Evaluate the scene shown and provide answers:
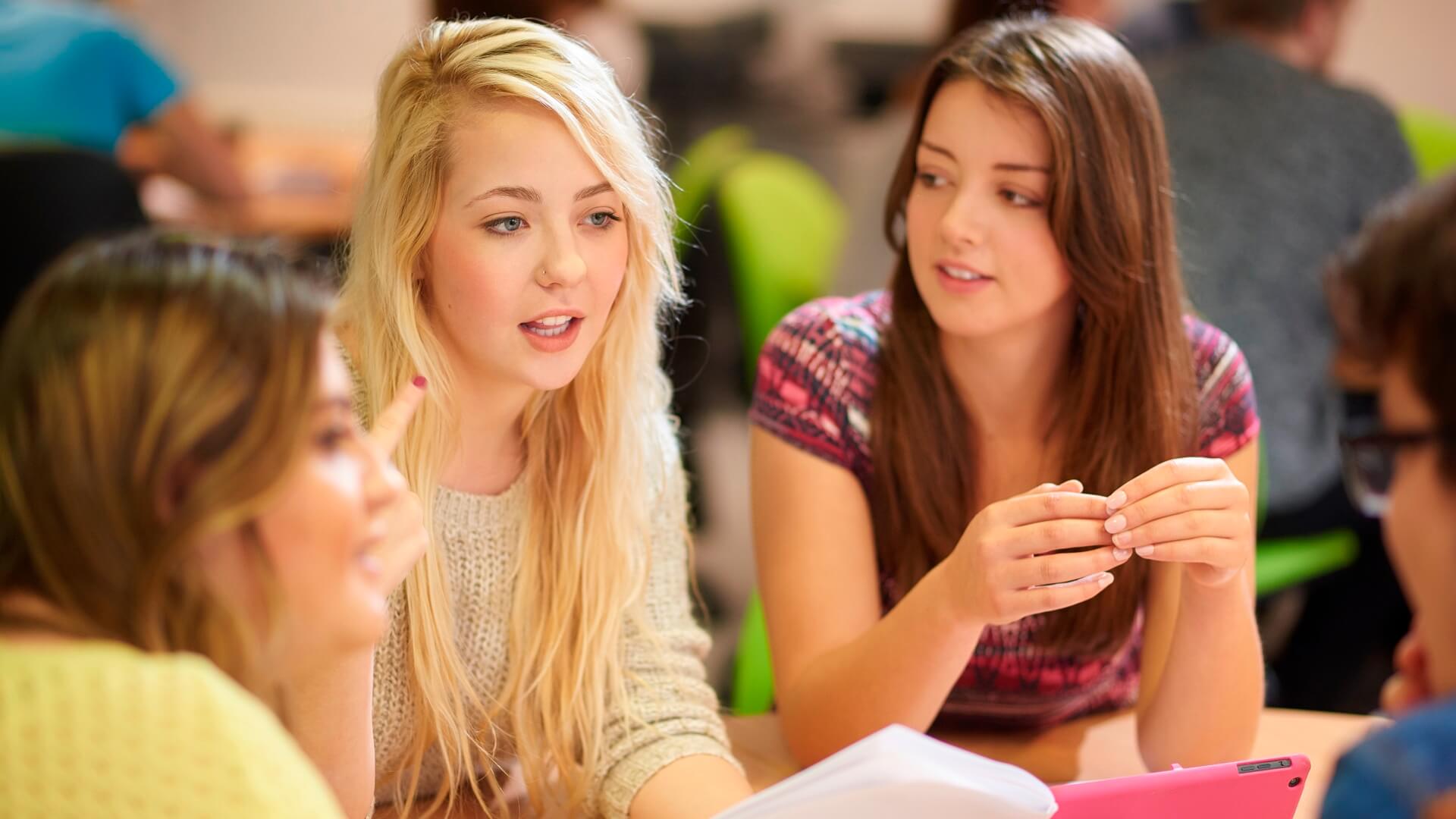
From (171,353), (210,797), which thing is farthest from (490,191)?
(210,797)

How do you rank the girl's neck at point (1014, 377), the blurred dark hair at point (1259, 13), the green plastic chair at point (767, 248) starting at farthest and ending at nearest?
the green plastic chair at point (767, 248)
the blurred dark hair at point (1259, 13)
the girl's neck at point (1014, 377)

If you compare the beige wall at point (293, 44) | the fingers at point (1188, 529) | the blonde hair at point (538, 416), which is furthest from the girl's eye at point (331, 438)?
the beige wall at point (293, 44)

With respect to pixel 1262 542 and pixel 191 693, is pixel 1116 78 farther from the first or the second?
pixel 1262 542

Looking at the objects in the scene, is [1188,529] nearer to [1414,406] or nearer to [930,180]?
[1414,406]

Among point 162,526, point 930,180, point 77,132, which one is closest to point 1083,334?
point 930,180

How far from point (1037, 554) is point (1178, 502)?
0.38 feet

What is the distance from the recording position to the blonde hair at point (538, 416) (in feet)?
3.74

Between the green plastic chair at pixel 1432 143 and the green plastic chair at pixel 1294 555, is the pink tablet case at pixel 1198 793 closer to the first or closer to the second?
the green plastic chair at pixel 1294 555

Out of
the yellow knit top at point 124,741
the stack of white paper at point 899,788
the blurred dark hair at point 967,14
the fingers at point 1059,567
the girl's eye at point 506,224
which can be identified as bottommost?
the stack of white paper at point 899,788

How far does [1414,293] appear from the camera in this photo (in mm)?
736

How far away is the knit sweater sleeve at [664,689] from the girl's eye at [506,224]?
12.2 inches

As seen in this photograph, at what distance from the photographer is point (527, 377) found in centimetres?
115

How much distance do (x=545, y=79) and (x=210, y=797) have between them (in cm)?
66

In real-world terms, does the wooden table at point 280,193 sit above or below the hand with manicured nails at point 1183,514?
below
